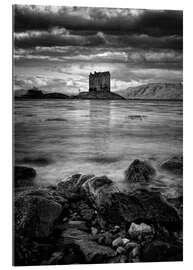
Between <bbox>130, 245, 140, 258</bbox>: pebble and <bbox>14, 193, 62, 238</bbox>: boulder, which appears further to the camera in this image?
<bbox>130, 245, 140, 258</bbox>: pebble

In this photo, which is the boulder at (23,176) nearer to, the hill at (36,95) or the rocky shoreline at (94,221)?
the rocky shoreline at (94,221)

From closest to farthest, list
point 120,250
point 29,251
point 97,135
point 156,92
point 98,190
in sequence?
point 29,251 < point 120,250 < point 98,190 < point 97,135 < point 156,92

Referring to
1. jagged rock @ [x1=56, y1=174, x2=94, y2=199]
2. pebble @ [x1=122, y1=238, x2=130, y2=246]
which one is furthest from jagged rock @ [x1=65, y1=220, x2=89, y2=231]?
pebble @ [x1=122, y1=238, x2=130, y2=246]

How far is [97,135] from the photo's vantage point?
405 centimetres

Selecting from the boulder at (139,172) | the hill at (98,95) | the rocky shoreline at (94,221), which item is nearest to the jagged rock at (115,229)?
the rocky shoreline at (94,221)

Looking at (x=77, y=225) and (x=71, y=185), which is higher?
(x=71, y=185)

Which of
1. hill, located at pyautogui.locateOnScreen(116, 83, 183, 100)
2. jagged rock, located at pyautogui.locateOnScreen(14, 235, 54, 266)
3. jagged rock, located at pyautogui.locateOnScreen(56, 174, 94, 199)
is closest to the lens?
jagged rock, located at pyautogui.locateOnScreen(14, 235, 54, 266)

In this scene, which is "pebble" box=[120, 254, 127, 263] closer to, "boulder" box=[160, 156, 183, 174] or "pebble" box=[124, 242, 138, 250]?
A: "pebble" box=[124, 242, 138, 250]

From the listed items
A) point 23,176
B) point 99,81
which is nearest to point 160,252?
point 23,176

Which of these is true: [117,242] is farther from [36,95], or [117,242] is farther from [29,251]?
[36,95]

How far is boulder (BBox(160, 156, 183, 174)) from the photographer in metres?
4.10

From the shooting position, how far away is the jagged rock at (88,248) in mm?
3781

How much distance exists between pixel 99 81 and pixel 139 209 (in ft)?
3.87
